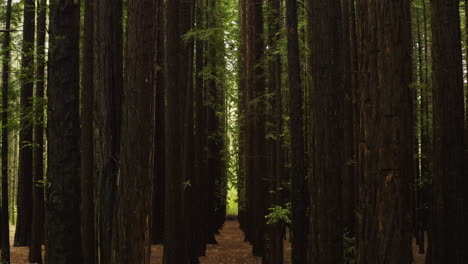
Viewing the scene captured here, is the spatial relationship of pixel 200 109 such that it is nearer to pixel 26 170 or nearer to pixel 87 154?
pixel 87 154

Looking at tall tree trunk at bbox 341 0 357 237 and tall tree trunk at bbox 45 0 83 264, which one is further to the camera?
tall tree trunk at bbox 341 0 357 237

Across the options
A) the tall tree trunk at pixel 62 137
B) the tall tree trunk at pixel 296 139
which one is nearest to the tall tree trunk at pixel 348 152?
the tall tree trunk at pixel 296 139

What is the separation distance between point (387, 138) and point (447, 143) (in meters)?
6.21

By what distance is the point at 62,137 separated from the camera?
603 cm

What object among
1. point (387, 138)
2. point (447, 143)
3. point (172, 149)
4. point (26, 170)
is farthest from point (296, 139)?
point (26, 170)

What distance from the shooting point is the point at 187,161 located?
1333 centimetres

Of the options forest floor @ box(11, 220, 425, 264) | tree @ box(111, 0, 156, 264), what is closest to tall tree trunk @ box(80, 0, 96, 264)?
forest floor @ box(11, 220, 425, 264)

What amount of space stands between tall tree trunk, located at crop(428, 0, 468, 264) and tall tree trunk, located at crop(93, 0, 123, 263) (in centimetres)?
740

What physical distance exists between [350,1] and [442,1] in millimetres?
4057

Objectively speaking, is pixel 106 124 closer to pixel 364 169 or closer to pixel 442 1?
pixel 364 169

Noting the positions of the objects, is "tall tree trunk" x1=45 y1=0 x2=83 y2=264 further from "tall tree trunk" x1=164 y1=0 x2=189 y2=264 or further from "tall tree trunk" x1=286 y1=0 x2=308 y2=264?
"tall tree trunk" x1=286 y1=0 x2=308 y2=264

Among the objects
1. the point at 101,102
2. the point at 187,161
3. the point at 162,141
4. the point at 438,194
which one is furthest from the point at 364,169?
the point at 162,141

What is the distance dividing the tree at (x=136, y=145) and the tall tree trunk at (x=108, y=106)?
113 millimetres

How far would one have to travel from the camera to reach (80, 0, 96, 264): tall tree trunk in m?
9.86
